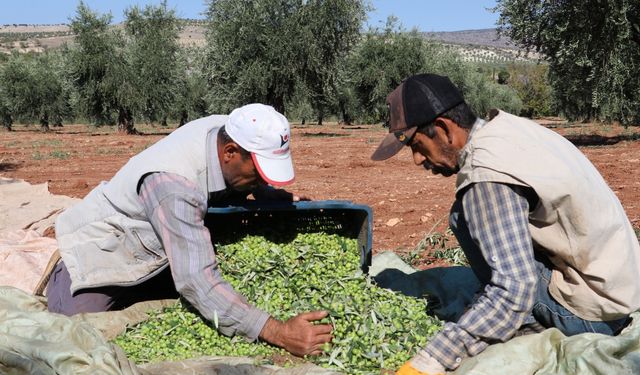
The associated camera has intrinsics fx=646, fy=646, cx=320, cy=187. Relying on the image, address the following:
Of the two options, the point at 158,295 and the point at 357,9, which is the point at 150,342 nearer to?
the point at 158,295

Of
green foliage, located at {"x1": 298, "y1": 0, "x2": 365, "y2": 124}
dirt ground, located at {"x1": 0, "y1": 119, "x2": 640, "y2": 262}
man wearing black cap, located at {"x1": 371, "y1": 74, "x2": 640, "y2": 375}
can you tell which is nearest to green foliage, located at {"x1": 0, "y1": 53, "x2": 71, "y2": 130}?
green foliage, located at {"x1": 298, "y1": 0, "x2": 365, "y2": 124}

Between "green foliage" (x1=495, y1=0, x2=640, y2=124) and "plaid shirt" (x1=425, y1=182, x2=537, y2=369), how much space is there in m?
14.3

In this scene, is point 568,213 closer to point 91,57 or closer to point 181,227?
point 181,227

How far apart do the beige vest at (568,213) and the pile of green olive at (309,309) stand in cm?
80

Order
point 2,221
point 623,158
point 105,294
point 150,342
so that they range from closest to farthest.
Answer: point 150,342, point 105,294, point 2,221, point 623,158

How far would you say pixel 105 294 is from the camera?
353cm

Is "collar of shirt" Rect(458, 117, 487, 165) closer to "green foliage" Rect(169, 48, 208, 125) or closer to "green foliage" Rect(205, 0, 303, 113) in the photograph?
"green foliage" Rect(205, 0, 303, 113)

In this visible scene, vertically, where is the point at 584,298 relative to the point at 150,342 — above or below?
above

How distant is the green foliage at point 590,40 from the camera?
15.3 meters

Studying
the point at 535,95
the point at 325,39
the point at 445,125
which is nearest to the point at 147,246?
the point at 445,125

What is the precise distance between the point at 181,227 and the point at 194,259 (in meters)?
0.16

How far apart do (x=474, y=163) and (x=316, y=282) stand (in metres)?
1.39

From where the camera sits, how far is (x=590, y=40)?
15.8 metres

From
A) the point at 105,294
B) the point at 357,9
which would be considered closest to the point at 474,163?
the point at 105,294
